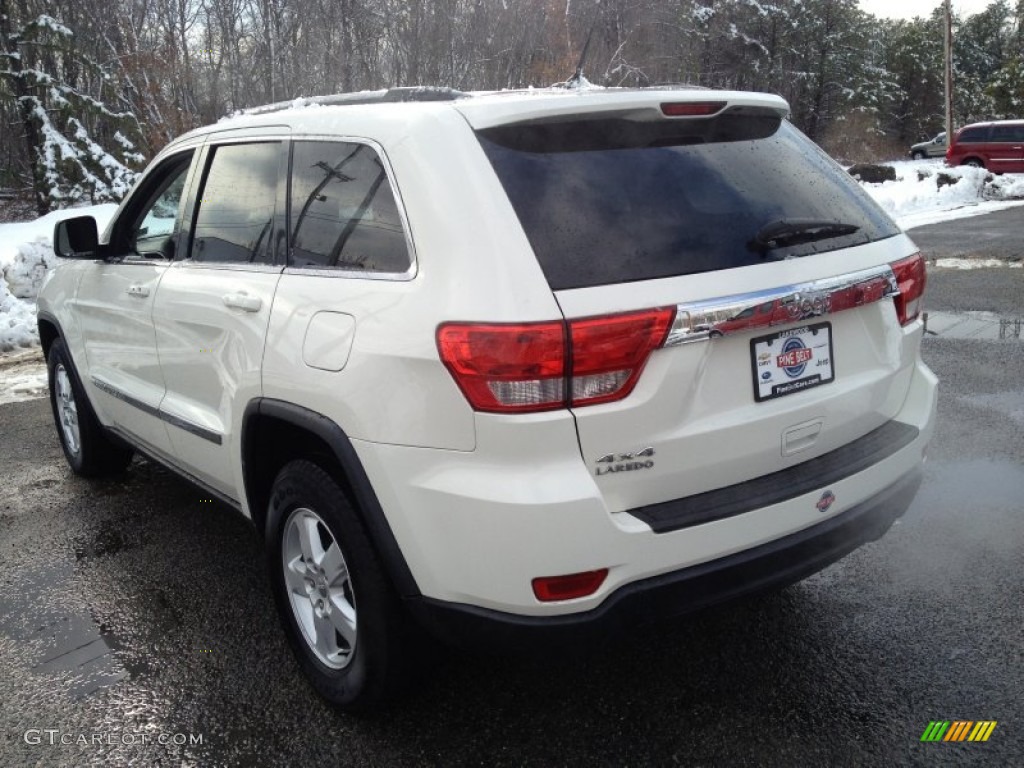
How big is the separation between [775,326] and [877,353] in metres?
0.54

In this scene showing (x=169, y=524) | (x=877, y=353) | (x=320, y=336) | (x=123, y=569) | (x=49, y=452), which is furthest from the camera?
(x=49, y=452)

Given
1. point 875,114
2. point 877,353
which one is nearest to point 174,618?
point 877,353

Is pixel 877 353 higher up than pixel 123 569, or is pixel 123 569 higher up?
pixel 877 353

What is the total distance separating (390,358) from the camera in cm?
223

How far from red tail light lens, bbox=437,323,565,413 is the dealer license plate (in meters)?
0.59

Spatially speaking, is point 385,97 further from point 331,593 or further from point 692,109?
point 331,593

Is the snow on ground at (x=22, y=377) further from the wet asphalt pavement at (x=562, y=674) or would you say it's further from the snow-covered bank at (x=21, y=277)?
the wet asphalt pavement at (x=562, y=674)

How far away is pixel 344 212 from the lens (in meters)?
2.63

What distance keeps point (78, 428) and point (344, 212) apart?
2.98 meters

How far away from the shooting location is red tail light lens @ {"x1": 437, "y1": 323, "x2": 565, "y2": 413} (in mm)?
2057

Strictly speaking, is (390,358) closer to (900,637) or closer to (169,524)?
Result: (900,637)

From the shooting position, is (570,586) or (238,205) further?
(238,205)

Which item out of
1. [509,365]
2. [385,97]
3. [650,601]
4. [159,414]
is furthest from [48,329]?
[650,601]

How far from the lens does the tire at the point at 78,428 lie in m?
4.63
